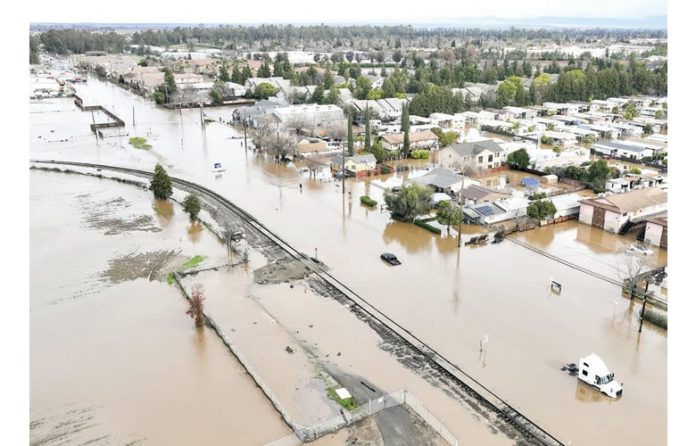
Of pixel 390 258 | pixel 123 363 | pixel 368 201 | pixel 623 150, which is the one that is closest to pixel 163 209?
pixel 368 201

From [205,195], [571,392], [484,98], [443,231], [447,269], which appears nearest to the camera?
[571,392]

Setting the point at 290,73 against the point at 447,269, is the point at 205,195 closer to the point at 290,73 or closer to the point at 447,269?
the point at 447,269

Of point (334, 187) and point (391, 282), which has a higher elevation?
point (334, 187)

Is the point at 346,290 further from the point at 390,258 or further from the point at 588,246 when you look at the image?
the point at 588,246

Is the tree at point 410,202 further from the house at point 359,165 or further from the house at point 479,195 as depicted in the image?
the house at point 359,165

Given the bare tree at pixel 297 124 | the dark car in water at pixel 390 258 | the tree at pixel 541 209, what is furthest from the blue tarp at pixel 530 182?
the bare tree at pixel 297 124

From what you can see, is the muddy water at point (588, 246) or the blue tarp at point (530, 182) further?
the blue tarp at point (530, 182)

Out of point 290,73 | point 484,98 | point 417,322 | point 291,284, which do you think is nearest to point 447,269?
point 417,322
